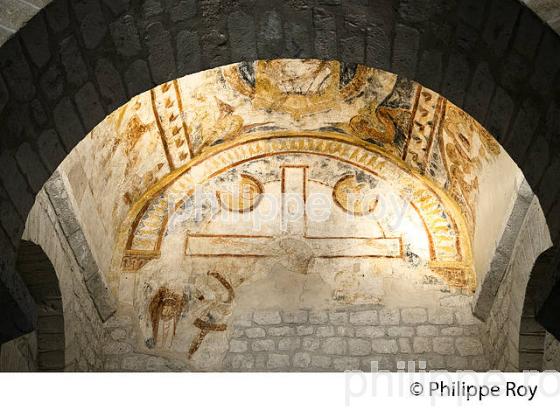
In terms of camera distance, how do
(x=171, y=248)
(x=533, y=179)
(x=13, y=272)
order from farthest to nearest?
1. (x=171, y=248)
2. (x=533, y=179)
3. (x=13, y=272)

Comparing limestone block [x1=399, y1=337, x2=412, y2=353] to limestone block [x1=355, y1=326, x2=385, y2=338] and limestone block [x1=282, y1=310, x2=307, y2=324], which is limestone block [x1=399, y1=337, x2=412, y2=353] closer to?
limestone block [x1=355, y1=326, x2=385, y2=338]

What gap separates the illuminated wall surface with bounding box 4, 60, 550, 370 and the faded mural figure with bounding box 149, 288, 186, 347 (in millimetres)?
14

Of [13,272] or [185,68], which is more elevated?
[185,68]

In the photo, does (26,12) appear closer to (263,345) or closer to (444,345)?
(263,345)

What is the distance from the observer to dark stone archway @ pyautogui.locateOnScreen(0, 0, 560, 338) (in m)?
3.64

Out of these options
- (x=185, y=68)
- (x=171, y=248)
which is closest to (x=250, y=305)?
(x=171, y=248)

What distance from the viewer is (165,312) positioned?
25.9ft

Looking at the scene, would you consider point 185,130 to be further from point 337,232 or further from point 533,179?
point 533,179

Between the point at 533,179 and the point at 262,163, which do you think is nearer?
the point at 533,179

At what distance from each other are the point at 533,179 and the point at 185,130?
4.61 m

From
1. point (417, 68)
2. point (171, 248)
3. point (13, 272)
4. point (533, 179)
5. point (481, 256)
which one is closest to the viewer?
point (13, 272)

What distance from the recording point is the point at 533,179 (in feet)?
12.7

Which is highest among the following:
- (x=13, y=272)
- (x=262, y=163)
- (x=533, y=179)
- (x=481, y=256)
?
(x=262, y=163)

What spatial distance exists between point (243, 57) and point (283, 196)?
397 cm
